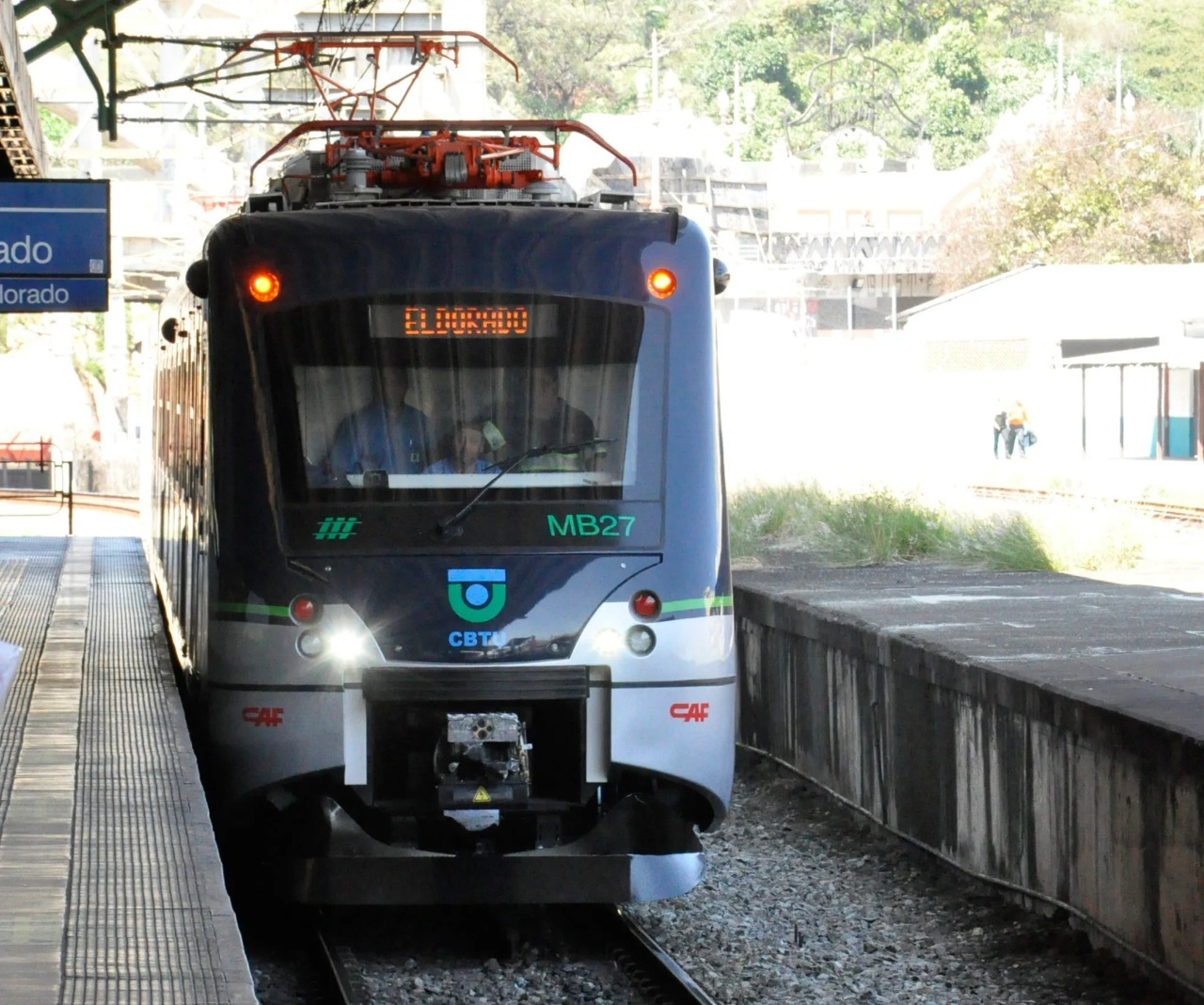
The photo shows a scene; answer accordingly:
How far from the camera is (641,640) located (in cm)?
798

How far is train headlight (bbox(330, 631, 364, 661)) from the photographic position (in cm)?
779

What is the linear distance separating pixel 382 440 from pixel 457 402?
348mm

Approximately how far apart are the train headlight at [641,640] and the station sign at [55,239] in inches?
276

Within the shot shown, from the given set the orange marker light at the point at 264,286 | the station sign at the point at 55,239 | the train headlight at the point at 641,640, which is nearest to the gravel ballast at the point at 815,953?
the train headlight at the point at 641,640

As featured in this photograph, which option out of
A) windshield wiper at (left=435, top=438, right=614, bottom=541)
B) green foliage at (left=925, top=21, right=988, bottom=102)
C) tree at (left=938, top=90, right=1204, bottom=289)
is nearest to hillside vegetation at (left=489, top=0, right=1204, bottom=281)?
green foliage at (left=925, top=21, right=988, bottom=102)

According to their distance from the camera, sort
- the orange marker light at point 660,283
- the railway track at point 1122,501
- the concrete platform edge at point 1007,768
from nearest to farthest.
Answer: the concrete platform edge at point 1007,768, the orange marker light at point 660,283, the railway track at point 1122,501

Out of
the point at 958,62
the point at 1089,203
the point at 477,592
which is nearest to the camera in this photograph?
the point at 477,592

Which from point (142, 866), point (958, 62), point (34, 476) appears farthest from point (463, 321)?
point (958, 62)

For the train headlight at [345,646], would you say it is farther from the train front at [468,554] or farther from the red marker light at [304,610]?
the red marker light at [304,610]

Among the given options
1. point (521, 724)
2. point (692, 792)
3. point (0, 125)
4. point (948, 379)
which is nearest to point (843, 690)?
point (692, 792)

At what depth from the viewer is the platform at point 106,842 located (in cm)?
521

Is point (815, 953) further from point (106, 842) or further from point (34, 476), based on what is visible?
point (34, 476)

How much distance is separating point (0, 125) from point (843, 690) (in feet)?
22.0

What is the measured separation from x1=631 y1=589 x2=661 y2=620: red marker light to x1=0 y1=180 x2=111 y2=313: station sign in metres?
6.95
